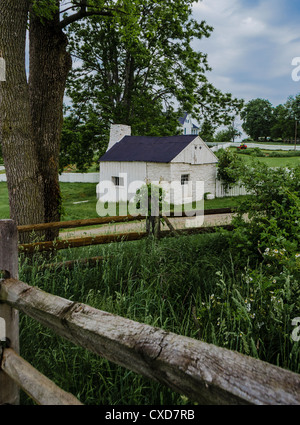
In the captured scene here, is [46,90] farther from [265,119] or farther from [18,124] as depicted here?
[265,119]

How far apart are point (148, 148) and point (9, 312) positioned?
2060cm

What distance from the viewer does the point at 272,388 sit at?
104 cm

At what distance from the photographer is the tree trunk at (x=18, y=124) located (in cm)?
550

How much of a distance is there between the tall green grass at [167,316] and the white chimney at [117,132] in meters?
19.3

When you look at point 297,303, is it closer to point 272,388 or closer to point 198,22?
point 272,388

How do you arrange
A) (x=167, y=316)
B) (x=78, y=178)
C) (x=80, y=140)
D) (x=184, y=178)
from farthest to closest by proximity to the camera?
(x=78, y=178) → (x=184, y=178) → (x=80, y=140) → (x=167, y=316)

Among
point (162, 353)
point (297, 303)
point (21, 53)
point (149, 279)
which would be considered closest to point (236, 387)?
point (162, 353)

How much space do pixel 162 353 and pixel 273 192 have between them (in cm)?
377

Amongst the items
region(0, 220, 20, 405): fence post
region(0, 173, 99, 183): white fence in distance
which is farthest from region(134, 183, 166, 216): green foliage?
region(0, 173, 99, 183): white fence in distance

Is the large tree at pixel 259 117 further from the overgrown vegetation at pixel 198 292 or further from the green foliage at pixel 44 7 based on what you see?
the overgrown vegetation at pixel 198 292

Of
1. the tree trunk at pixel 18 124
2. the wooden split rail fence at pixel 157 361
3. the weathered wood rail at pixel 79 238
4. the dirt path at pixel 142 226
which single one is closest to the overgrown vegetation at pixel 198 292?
the weathered wood rail at pixel 79 238

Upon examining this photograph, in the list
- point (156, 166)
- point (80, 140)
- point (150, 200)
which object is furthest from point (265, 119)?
point (150, 200)

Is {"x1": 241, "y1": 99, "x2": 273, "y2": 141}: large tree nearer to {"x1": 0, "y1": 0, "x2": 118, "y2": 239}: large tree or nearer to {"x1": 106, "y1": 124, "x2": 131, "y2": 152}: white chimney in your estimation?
{"x1": 106, "y1": 124, "x2": 131, "y2": 152}: white chimney

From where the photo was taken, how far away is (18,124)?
5.62m
